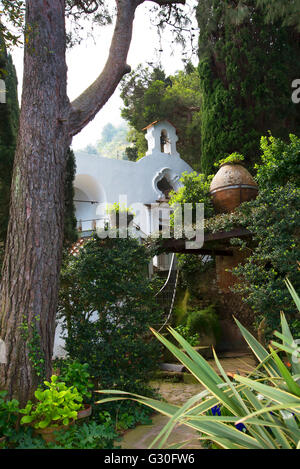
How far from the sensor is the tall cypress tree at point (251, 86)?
11.4m

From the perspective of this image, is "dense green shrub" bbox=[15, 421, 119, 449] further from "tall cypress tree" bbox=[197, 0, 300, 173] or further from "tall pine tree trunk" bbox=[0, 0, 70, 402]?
"tall cypress tree" bbox=[197, 0, 300, 173]

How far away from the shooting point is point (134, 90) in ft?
62.6

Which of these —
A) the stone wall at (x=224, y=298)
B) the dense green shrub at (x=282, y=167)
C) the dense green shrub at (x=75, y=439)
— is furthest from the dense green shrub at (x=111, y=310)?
the stone wall at (x=224, y=298)

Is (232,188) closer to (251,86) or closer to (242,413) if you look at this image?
(251,86)

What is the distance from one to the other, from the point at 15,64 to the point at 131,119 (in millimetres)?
12516

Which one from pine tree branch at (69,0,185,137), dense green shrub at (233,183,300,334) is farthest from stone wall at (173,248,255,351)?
pine tree branch at (69,0,185,137)

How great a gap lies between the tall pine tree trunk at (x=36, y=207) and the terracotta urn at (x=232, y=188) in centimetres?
534

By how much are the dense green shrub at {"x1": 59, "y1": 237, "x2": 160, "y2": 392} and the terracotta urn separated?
14.2 feet

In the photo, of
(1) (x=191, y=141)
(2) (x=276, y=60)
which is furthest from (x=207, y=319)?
(1) (x=191, y=141)

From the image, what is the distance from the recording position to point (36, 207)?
4273 mm

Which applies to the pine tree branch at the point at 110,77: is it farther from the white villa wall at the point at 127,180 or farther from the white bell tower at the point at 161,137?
the white bell tower at the point at 161,137

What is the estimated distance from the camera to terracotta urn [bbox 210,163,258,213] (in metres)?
9.13

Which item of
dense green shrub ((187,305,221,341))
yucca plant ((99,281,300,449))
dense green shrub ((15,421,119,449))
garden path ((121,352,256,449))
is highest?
yucca plant ((99,281,300,449))

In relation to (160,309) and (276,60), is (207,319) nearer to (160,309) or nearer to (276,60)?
(160,309)
